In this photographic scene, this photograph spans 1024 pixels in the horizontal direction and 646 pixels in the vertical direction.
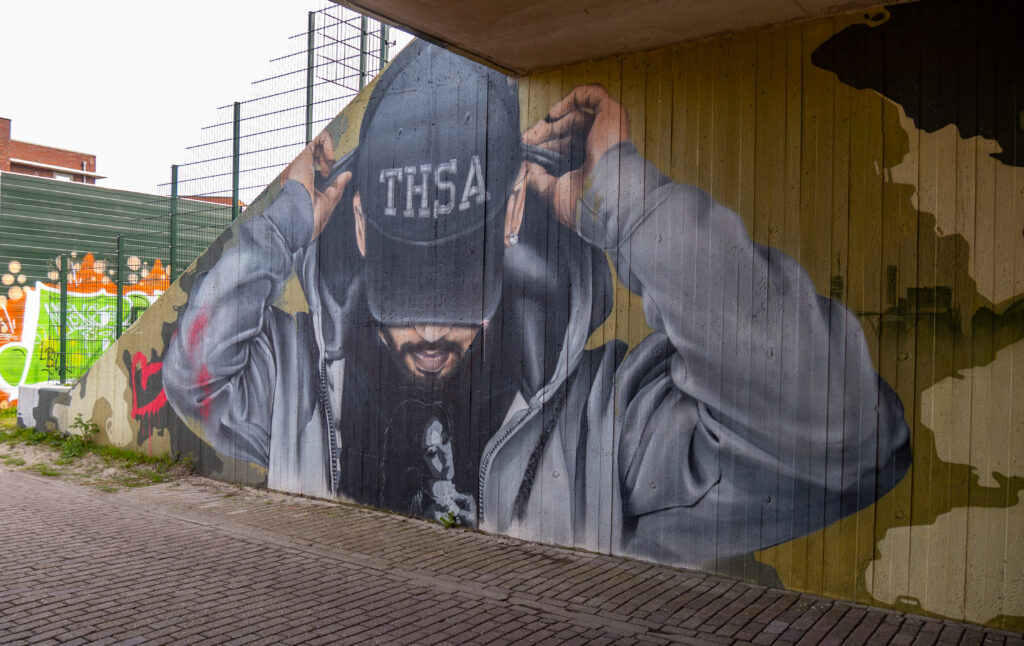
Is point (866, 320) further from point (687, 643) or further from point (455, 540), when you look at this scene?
point (455, 540)

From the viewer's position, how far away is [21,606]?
4672 millimetres

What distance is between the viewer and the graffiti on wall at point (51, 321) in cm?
1292

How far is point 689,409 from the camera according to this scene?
543cm

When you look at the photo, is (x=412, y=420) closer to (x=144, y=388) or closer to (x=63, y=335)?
(x=144, y=388)

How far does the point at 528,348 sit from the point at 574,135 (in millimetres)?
1729

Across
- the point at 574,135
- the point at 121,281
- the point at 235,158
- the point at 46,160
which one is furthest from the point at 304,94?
the point at 46,160

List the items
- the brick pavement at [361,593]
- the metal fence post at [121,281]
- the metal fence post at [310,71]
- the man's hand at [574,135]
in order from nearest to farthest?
1. the brick pavement at [361,593]
2. the man's hand at [574,135]
3. the metal fence post at [310,71]
4. the metal fence post at [121,281]

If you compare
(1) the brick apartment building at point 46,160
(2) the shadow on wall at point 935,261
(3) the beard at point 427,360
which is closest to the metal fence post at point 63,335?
(3) the beard at point 427,360

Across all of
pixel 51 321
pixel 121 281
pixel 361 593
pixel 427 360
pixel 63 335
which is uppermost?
pixel 121 281

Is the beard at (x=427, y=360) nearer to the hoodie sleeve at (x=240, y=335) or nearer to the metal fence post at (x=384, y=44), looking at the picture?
the hoodie sleeve at (x=240, y=335)

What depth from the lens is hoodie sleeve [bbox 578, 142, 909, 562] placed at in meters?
4.84

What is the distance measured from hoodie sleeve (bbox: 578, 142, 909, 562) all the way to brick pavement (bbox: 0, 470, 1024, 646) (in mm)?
501

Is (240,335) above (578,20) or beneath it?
beneath

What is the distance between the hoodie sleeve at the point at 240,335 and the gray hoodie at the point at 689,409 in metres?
3.04
